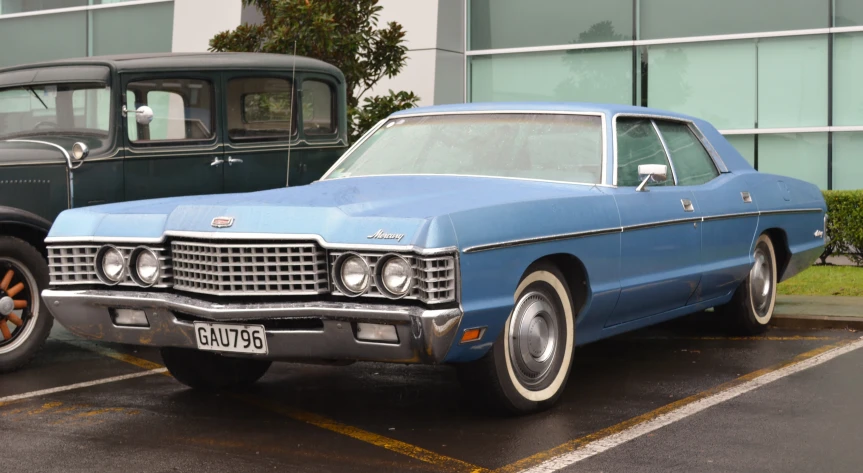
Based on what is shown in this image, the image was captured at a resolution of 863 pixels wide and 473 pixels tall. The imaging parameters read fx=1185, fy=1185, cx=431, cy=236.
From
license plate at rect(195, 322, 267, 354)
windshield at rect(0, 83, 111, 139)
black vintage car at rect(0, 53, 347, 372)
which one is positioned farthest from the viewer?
windshield at rect(0, 83, 111, 139)

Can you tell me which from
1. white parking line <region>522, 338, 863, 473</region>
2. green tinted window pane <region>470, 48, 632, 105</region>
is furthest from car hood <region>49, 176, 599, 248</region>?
green tinted window pane <region>470, 48, 632, 105</region>

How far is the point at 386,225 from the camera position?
509 centimetres

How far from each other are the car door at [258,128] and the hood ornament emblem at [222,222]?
3.21m

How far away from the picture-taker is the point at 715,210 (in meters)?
7.43

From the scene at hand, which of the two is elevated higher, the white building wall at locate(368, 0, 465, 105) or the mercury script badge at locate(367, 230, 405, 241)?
the white building wall at locate(368, 0, 465, 105)

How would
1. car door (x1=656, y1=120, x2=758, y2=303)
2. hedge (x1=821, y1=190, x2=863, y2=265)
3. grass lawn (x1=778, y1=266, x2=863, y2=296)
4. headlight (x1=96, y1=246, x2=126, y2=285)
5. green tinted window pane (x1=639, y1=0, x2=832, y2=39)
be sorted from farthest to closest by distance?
green tinted window pane (x1=639, y1=0, x2=832, y2=39) → hedge (x1=821, y1=190, x2=863, y2=265) → grass lawn (x1=778, y1=266, x2=863, y2=296) → car door (x1=656, y1=120, x2=758, y2=303) → headlight (x1=96, y1=246, x2=126, y2=285)

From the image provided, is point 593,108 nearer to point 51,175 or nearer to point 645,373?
point 645,373

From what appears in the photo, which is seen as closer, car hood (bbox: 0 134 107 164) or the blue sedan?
the blue sedan

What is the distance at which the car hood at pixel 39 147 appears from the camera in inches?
311

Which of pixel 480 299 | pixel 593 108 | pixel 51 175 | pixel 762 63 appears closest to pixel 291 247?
pixel 480 299

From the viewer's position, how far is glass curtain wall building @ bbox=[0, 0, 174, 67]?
19.4 meters

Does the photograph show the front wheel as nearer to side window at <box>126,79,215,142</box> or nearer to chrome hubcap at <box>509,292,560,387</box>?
chrome hubcap at <box>509,292,560,387</box>

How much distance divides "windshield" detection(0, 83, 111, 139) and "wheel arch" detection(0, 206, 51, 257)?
855 mm

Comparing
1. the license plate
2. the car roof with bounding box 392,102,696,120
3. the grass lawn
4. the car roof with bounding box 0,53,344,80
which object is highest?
the car roof with bounding box 0,53,344,80
